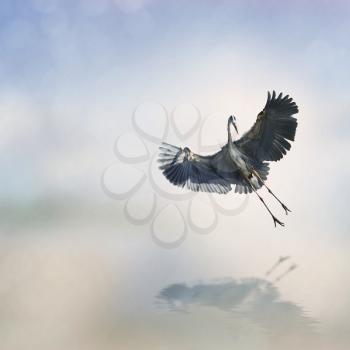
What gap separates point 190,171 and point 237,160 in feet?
3.86

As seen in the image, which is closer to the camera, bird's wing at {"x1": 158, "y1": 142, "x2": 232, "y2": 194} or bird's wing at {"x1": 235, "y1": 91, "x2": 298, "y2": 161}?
bird's wing at {"x1": 235, "y1": 91, "x2": 298, "y2": 161}

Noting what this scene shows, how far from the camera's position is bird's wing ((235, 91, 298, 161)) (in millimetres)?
18875

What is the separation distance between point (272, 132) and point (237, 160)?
111 cm

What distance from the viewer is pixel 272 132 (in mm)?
19484

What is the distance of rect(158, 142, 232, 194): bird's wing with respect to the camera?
19750mm

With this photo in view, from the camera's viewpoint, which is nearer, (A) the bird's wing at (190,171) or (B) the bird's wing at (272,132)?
(B) the bird's wing at (272,132)

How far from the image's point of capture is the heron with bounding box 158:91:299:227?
1941 centimetres

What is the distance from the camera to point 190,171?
2006 cm

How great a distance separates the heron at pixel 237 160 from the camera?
764 inches

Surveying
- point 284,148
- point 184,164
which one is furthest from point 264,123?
point 184,164

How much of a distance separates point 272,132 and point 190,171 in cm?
222

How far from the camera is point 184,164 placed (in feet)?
65.4

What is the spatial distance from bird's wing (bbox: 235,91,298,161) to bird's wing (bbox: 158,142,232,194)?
0.97 meters

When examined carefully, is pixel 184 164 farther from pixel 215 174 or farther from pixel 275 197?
pixel 275 197
